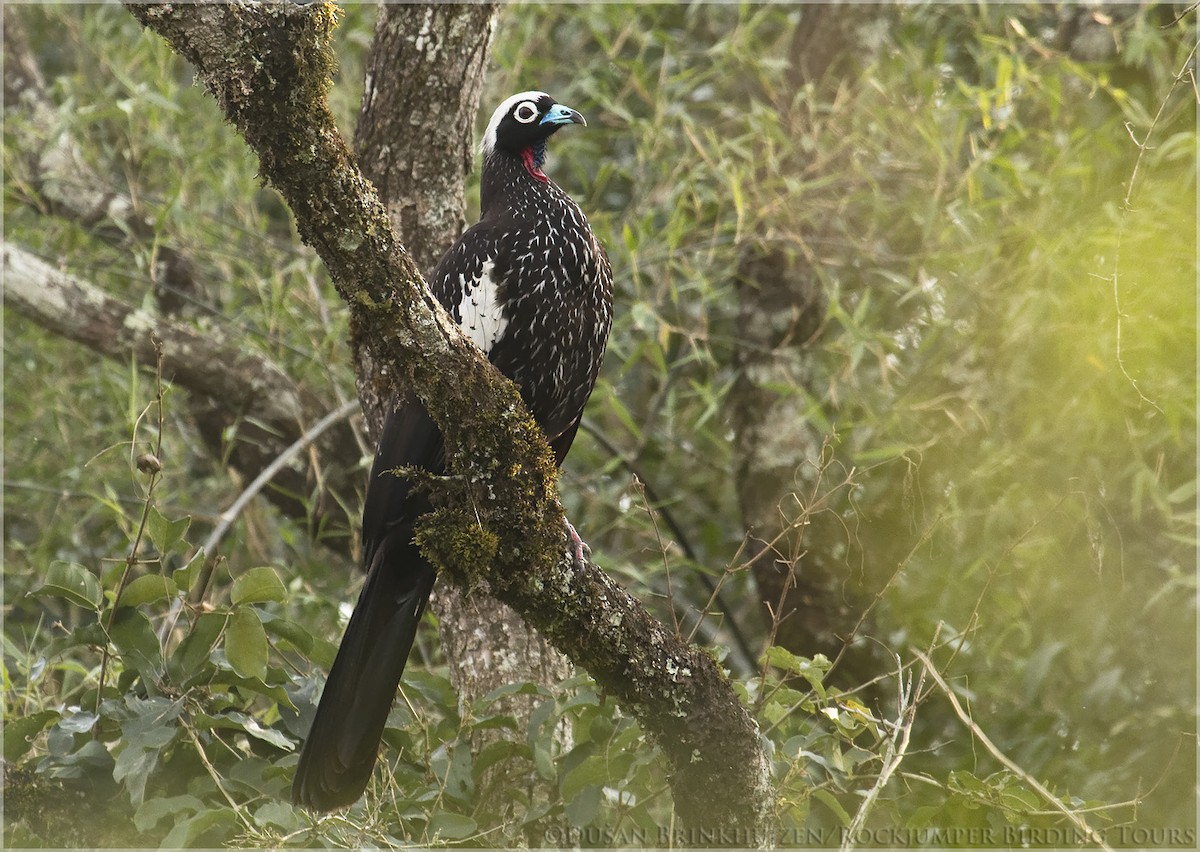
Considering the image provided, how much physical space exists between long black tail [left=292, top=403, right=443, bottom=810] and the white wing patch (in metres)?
0.28

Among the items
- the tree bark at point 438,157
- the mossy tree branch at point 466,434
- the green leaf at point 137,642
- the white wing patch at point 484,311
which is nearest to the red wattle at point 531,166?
the tree bark at point 438,157

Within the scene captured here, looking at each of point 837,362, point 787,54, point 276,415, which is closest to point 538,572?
point 276,415

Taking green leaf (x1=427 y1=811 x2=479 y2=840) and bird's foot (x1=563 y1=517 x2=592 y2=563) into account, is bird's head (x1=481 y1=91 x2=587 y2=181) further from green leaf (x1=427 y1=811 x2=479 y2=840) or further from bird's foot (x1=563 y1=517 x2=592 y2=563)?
green leaf (x1=427 y1=811 x2=479 y2=840)

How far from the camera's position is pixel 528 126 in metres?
3.10

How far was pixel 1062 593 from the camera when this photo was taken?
3.44 meters

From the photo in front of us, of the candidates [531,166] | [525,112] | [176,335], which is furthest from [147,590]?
[176,335]

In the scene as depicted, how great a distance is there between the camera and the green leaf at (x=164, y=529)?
6.85 ft

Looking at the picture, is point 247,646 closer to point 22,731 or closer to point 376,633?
point 376,633

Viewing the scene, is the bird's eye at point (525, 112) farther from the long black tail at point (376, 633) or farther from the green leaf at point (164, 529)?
the green leaf at point (164, 529)

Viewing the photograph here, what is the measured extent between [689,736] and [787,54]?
3.06m

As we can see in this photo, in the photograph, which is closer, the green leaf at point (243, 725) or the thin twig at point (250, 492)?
the green leaf at point (243, 725)

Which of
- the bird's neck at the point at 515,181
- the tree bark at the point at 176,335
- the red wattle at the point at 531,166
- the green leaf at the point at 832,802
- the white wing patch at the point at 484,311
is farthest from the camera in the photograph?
the tree bark at the point at 176,335

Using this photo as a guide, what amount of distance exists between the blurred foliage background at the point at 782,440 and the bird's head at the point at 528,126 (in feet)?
1.07

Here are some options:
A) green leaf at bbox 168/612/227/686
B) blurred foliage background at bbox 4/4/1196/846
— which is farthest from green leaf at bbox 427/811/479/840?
green leaf at bbox 168/612/227/686
